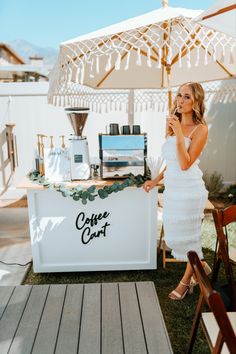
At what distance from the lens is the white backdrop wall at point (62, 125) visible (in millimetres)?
5664

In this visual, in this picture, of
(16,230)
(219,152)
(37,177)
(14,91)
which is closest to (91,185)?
(37,177)

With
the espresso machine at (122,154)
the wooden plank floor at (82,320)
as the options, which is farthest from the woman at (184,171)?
the wooden plank floor at (82,320)

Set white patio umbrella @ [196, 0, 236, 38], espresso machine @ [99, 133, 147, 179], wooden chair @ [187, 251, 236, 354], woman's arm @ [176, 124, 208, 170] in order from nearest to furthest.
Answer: wooden chair @ [187, 251, 236, 354], white patio umbrella @ [196, 0, 236, 38], woman's arm @ [176, 124, 208, 170], espresso machine @ [99, 133, 147, 179]

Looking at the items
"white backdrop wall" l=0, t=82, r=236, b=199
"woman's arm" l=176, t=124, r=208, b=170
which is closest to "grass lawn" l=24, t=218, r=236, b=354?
"woman's arm" l=176, t=124, r=208, b=170

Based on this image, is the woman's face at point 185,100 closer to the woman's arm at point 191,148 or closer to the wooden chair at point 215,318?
the woman's arm at point 191,148

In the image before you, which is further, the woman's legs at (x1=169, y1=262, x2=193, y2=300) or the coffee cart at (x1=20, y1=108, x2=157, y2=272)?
the coffee cart at (x1=20, y1=108, x2=157, y2=272)

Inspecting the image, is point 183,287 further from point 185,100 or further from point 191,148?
point 185,100

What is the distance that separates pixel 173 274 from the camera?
3.20 meters

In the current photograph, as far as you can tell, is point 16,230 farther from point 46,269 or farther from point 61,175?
point 61,175

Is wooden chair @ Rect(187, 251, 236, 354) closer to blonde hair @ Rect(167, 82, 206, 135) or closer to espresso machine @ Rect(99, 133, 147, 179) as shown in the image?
blonde hair @ Rect(167, 82, 206, 135)

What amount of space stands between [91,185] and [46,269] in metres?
1.05

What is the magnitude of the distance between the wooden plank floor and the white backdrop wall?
151 inches

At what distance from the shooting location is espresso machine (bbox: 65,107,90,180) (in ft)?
9.29

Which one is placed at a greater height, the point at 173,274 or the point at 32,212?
the point at 32,212
